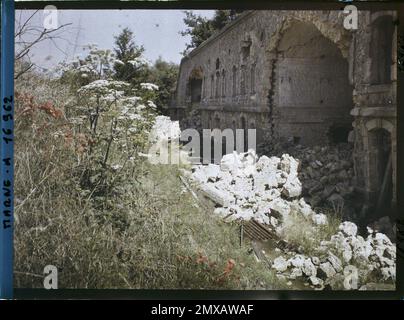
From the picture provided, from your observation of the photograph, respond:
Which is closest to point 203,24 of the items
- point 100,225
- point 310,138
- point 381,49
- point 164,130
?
point 164,130

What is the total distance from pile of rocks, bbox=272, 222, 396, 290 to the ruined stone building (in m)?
0.58

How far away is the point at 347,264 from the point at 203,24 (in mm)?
3223

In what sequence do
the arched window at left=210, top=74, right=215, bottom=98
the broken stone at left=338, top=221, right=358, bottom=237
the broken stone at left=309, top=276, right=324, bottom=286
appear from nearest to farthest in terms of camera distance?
the broken stone at left=309, top=276, right=324, bottom=286, the broken stone at left=338, top=221, right=358, bottom=237, the arched window at left=210, top=74, right=215, bottom=98

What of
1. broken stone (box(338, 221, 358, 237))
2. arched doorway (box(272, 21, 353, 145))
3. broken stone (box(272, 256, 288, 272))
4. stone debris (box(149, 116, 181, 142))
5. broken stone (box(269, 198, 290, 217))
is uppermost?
arched doorway (box(272, 21, 353, 145))

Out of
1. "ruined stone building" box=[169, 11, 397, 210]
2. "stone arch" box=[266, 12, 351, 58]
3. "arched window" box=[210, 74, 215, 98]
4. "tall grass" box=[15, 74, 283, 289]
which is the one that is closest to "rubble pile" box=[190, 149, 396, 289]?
"tall grass" box=[15, 74, 283, 289]

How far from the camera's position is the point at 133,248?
5.05m

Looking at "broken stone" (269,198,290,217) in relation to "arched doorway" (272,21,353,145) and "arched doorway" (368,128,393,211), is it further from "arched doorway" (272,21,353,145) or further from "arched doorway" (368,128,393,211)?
"arched doorway" (368,128,393,211)

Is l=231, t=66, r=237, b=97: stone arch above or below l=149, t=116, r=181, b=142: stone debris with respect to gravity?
above

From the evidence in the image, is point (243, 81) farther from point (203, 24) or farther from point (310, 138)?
point (310, 138)

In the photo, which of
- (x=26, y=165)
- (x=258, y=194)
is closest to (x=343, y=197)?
(x=258, y=194)

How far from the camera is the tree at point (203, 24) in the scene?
5129 mm

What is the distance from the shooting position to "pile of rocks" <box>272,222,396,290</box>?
4.96m

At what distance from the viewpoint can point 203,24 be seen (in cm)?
519
